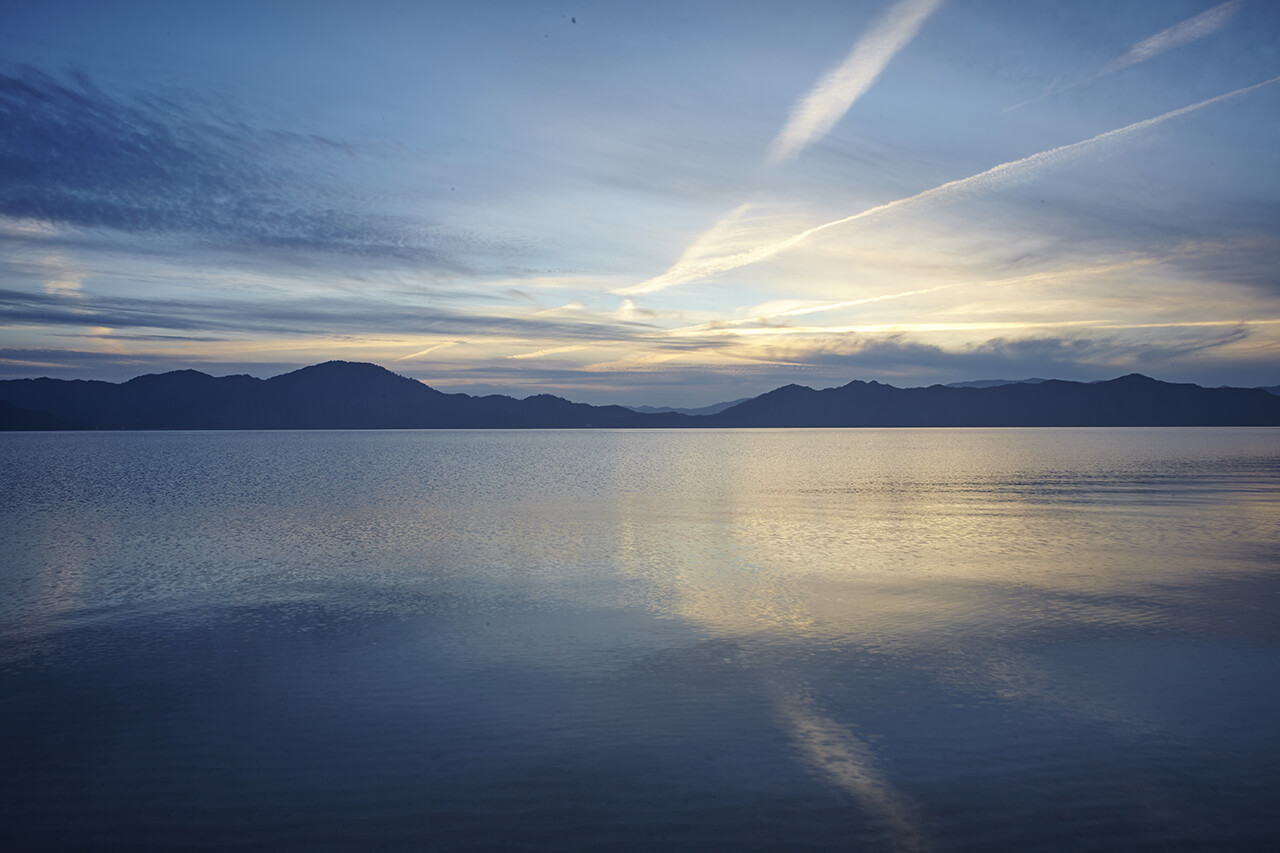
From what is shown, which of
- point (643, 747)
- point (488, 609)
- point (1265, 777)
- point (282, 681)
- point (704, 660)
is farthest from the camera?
point (488, 609)

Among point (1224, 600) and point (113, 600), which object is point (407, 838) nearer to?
point (113, 600)

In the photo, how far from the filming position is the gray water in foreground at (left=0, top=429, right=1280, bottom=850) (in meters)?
9.23

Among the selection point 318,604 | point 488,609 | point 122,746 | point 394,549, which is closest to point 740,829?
point 122,746

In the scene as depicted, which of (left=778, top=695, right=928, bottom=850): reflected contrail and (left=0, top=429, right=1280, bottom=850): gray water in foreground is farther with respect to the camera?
(left=0, top=429, right=1280, bottom=850): gray water in foreground

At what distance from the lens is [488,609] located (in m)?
20.1

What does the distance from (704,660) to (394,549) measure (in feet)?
60.4

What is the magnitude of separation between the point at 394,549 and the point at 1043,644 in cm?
2335

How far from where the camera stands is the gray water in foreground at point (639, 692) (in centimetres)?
923

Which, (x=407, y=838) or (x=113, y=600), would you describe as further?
(x=113, y=600)

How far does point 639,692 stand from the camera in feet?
44.7

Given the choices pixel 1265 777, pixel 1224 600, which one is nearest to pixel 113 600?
pixel 1265 777

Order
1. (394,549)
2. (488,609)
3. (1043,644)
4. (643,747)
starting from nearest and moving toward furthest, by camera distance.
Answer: (643,747)
(1043,644)
(488,609)
(394,549)

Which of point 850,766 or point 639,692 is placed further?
point 639,692

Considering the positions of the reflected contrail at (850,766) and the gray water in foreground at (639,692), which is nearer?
the reflected contrail at (850,766)
